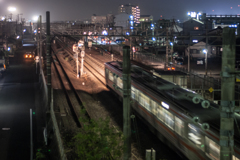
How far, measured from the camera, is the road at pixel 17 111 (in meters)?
13.3

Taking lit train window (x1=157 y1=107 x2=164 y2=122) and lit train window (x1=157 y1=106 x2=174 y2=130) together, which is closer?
lit train window (x1=157 y1=106 x2=174 y2=130)

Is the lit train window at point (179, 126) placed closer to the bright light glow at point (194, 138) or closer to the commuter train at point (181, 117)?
the commuter train at point (181, 117)

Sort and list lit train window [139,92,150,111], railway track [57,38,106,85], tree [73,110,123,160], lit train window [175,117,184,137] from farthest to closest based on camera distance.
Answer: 1. railway track [57,38,106,85]
2. lit train window [139,92,150,111]
3. lit train window [175,117,184,137]
4. tree [73,110,123,160]

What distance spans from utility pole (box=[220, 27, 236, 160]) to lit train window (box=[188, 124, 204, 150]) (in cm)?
326

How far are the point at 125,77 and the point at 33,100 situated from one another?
15081mm

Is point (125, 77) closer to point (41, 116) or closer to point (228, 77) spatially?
point (228, 77)

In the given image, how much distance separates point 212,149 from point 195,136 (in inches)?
40.0

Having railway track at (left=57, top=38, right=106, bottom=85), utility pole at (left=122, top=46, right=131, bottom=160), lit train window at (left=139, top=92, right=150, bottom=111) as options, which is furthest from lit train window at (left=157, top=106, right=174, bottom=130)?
railway track at (left=57, top=38, right=106, bottom=85)

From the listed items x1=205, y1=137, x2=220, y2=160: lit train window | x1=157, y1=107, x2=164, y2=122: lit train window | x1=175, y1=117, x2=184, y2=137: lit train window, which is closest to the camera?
x1=205, y1=137, x2=220, y2=160: lit train window

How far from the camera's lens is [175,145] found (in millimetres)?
10133

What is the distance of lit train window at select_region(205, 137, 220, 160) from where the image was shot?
24.6 feet

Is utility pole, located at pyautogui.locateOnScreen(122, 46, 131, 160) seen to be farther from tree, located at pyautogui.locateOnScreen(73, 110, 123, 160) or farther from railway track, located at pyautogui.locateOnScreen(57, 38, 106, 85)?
railway track, located at pyautogui.locateOnScreen(57, 38, 106, 85)

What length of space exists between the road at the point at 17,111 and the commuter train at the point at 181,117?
5.70 meters

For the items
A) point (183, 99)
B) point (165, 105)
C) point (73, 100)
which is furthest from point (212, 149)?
point (73, 100)
